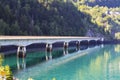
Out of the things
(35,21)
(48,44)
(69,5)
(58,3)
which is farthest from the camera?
(69,5)

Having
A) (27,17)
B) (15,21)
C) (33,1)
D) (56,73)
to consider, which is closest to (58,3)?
(33,1)

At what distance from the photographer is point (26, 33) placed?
3684 inches

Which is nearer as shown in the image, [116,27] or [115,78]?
[115,78]

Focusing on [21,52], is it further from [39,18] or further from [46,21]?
[46,21]

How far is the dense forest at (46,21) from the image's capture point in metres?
90.8

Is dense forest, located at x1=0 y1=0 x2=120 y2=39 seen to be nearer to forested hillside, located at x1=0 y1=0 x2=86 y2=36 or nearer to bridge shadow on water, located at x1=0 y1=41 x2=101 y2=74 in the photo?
forested hillside, located at x1=0 y1=0 x2=86 y2=36

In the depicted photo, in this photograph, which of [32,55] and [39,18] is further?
[39,18]

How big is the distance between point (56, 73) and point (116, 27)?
13315 centimetres

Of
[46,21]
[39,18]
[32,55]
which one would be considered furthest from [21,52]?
[46,21]

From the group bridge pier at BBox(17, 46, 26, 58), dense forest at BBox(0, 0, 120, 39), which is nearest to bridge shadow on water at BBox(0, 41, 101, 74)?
bridge pier at BBox(17, 46, 26, 58)

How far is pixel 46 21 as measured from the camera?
11244cm

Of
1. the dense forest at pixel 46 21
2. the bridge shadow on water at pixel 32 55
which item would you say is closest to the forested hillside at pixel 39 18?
the dense forest at pixel 46 21

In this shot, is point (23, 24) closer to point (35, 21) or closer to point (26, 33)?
point (26, 33)

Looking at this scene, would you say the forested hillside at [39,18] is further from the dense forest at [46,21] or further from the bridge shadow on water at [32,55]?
the bridge shadow on water at [32,55]
